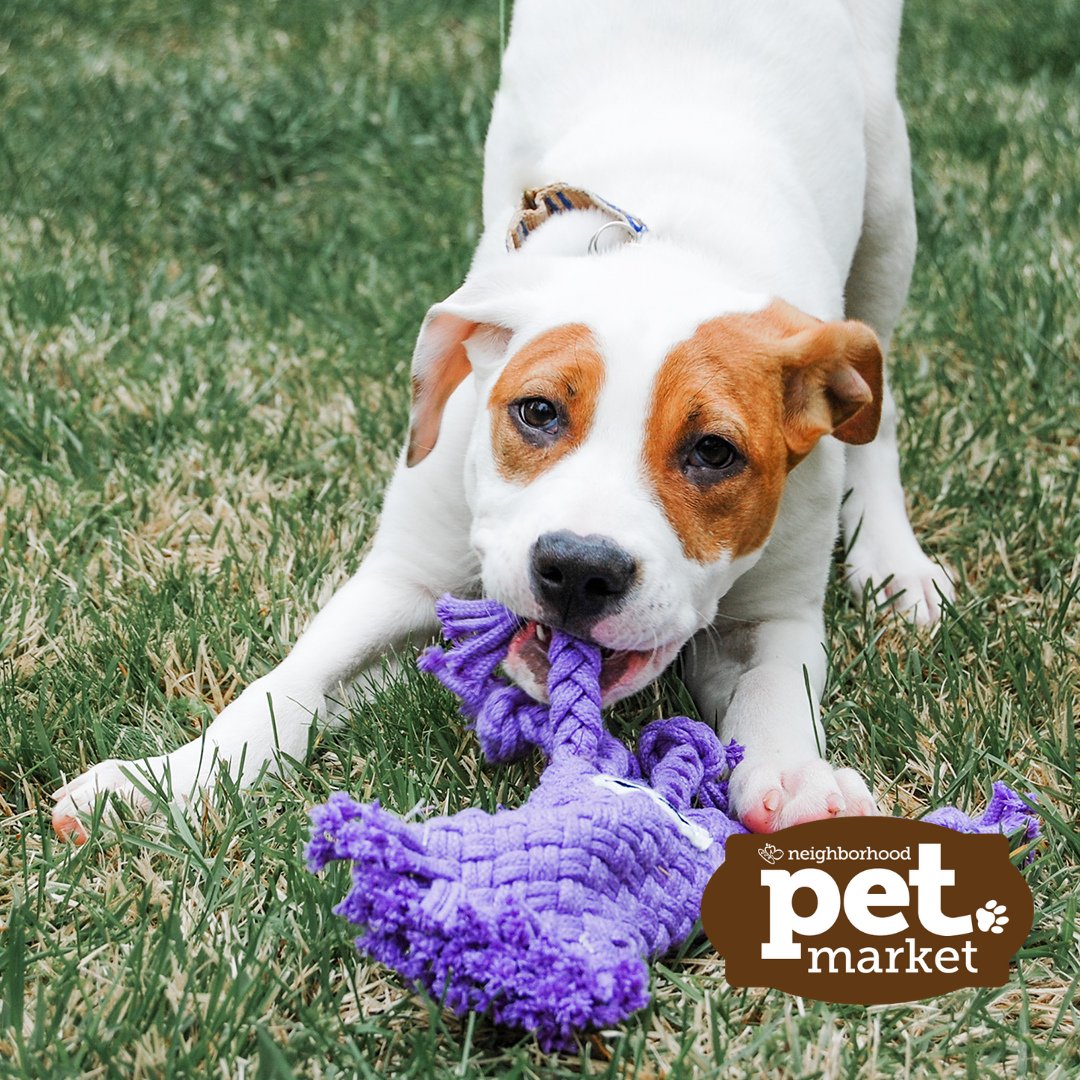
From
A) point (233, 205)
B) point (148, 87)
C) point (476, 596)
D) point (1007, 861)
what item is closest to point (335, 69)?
point (148, 87)

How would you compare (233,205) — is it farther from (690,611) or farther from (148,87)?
(690,611)

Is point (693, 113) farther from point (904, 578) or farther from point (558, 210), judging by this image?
point (904, 578)

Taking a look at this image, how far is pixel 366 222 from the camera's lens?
5.14 metres

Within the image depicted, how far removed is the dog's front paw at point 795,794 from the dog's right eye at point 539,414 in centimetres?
68

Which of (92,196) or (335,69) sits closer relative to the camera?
(92,196)

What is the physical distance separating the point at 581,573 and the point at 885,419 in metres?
1.76

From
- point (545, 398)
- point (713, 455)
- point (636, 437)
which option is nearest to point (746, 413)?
point (713, 455)

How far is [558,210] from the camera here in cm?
296

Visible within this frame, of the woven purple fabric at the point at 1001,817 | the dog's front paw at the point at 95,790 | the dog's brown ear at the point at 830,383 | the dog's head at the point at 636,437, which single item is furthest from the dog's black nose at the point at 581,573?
the dog's front paw at the point at 95,790

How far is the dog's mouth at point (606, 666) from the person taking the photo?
238 cm

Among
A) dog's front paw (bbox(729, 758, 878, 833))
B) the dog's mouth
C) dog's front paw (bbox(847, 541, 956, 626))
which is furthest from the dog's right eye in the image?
dog's front paw (bbox(847, 541, 956, 626))

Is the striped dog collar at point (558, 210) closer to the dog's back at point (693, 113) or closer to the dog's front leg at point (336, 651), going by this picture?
the dog's back at point (693, 113)

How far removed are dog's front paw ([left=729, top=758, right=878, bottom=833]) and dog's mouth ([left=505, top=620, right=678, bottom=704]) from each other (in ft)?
0.86

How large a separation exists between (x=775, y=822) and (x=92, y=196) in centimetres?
381
